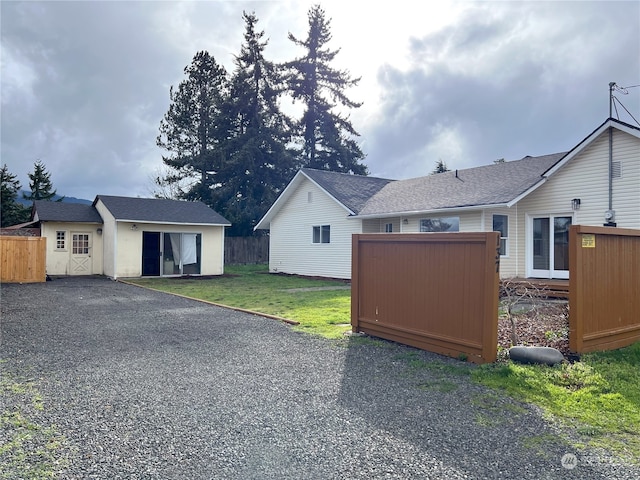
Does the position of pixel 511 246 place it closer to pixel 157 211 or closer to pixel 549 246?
pixel 549 246

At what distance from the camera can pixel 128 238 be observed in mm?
19734

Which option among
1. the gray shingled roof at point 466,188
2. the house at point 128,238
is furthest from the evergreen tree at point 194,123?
the gray shingled roof at point 466,188

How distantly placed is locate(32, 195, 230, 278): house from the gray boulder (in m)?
17.3

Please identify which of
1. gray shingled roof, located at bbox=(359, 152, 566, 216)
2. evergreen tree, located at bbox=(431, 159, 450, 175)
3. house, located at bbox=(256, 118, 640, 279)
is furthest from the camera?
evergreen tree, located at bbox=(431, 159, 450, 175)

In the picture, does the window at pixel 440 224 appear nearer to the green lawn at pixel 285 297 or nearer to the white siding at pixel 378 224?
the white siding at pixel 378 224

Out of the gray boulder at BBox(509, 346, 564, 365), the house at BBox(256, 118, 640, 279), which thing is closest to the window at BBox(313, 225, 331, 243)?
the house at BBox(256, 118, 640, 279)

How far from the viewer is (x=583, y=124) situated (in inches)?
746

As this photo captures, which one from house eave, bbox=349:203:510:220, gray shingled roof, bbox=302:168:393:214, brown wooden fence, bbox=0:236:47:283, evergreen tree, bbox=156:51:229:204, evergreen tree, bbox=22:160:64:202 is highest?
evergreen tree, bbox=156:51:229:204

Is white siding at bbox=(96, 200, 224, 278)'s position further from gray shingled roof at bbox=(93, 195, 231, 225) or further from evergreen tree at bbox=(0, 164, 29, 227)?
evergreen tree at bbox=(0, 164, 29, 227)

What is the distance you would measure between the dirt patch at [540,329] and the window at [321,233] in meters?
11.5

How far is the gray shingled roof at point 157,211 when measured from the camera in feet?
65.0

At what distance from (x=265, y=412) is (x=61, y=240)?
66.0 feet

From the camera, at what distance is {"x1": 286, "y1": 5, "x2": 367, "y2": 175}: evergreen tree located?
37.1m

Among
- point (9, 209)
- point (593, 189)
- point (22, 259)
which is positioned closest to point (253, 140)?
point (22, 259)
